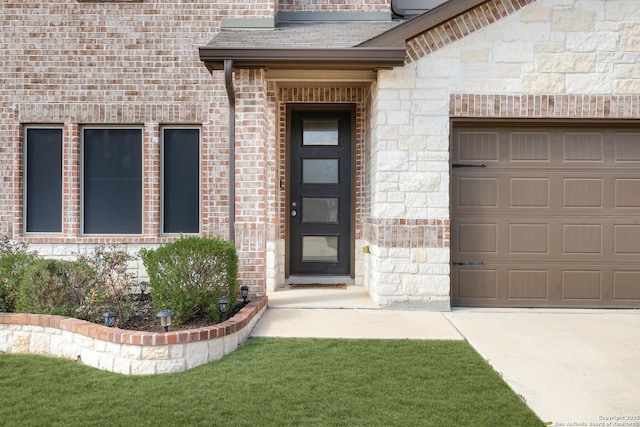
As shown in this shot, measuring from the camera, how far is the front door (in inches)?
276

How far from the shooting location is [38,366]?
372cm

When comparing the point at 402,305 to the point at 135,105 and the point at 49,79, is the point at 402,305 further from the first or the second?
the point at 49,79

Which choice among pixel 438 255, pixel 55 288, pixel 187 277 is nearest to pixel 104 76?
pixel 55 288

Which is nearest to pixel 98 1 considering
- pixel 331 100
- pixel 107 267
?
pixel 331 100

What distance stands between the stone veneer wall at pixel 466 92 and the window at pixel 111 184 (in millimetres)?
3949

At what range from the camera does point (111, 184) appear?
22.1 feet

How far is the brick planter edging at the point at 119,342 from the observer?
3.56 m

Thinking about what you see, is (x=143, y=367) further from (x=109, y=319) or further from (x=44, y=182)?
(x=44, y=182)

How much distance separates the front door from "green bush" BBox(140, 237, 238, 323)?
8.99ft

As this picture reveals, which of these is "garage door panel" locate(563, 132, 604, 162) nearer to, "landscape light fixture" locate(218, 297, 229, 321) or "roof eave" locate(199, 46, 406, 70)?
"roof eave" locate(199, 46, 406, 70)

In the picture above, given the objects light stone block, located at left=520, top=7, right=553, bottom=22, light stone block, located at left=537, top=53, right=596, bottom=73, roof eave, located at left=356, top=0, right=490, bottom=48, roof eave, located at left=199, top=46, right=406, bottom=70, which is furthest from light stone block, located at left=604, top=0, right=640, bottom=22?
roof eave, located at left=199, top=46, right=406, bottom=70

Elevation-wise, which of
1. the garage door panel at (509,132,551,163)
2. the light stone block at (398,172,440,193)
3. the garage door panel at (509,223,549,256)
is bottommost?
the garage door panel at (509,223,549,256)

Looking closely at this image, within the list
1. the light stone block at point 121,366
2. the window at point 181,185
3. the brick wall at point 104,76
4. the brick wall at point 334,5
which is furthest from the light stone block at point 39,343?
the brick wall at point 334,5

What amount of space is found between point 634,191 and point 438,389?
4.43 metres
